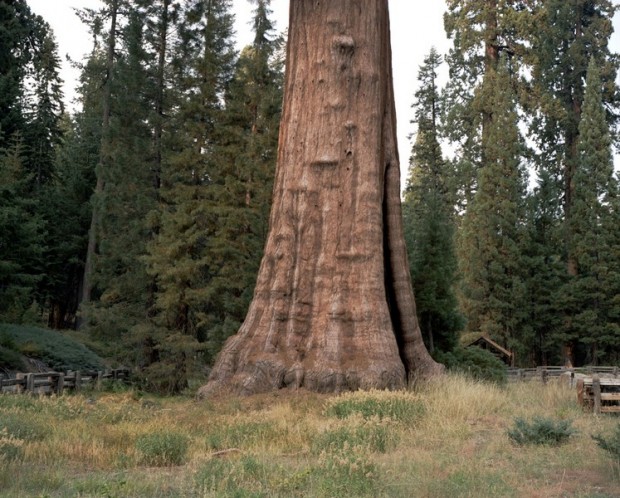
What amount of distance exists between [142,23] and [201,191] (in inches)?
345

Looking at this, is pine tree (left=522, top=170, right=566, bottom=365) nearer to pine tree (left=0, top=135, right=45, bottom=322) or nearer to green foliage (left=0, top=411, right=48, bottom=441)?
pine tree (left=0, top=135, right=45, bottom=322)

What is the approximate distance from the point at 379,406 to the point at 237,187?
1339 cm

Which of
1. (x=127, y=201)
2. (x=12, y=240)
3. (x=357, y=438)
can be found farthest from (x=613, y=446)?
(x=12, y=240)

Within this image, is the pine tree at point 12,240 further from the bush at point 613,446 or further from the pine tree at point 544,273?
the pine tree at point 544,273

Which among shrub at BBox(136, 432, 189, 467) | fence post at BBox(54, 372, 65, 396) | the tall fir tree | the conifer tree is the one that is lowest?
fence post at BBox(54, 372, 65, 396)

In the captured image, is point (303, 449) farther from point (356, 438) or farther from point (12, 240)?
point (12, 240)

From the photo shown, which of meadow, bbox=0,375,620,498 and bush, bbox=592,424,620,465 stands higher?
bush, bbox=592,424,620,465

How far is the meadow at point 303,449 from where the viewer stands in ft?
19.4

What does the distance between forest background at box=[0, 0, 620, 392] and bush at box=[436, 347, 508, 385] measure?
24 centimetres

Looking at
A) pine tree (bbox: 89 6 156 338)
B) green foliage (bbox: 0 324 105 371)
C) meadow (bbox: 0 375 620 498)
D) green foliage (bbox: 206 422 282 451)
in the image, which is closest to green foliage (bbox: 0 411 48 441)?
meadow (bbox: 0 375 620 498)

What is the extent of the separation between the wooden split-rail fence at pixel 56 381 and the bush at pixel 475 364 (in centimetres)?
972

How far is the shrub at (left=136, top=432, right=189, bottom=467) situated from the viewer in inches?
289

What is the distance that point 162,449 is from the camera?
7.39m

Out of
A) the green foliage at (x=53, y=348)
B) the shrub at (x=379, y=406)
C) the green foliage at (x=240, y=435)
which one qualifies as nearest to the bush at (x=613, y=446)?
the shrub at (x=379, y=406)
